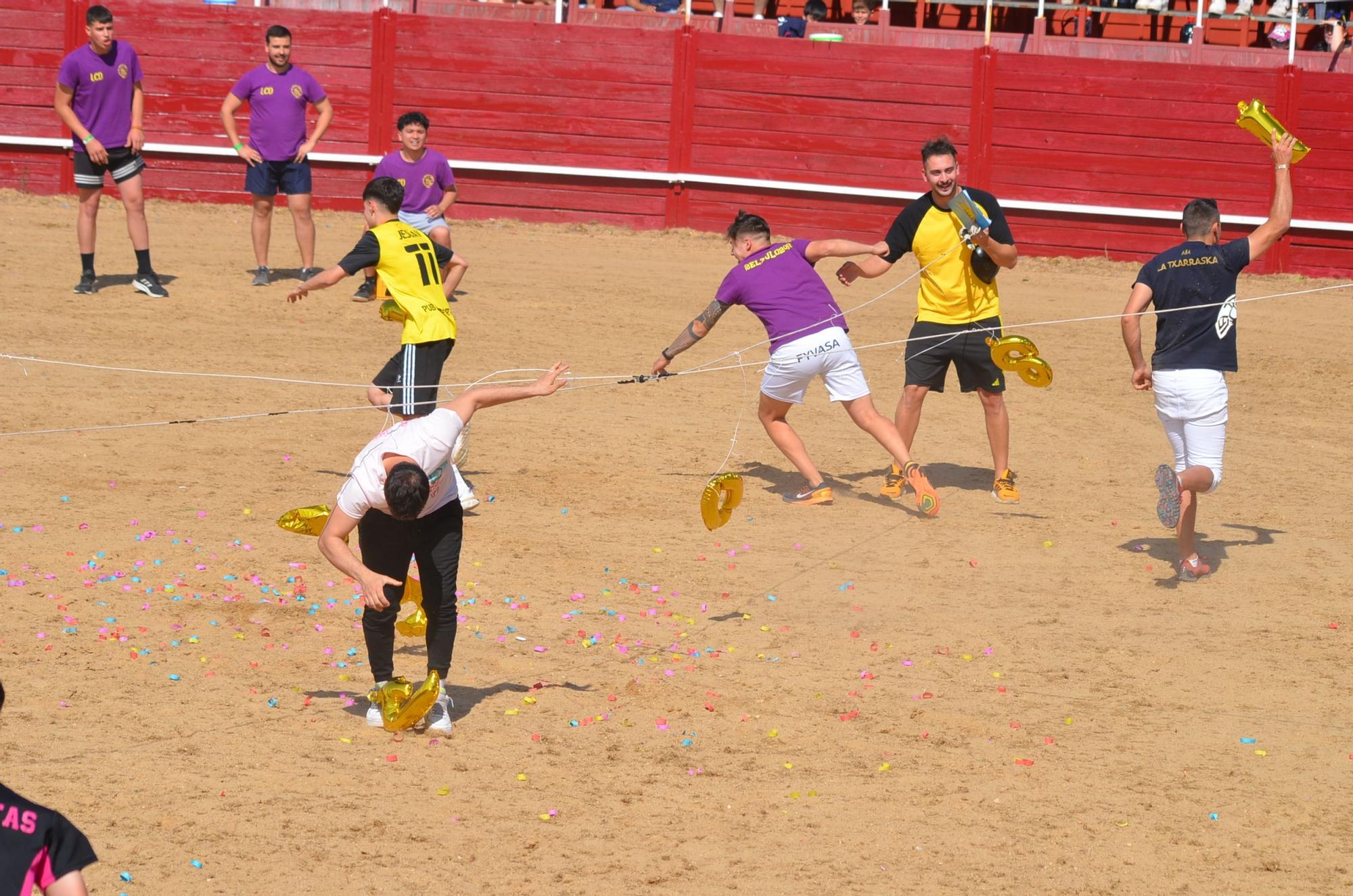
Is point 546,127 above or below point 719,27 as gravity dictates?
below

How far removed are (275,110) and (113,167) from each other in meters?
1.47

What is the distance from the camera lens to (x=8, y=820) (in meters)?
2.91

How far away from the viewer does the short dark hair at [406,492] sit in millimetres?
5098

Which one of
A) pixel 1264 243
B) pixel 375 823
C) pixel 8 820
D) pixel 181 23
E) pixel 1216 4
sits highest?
pixel 1216 4

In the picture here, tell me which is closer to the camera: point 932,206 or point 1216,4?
point 932,206

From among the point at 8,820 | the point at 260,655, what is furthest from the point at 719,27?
the point at 8,820

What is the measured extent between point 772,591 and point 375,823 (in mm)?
3001

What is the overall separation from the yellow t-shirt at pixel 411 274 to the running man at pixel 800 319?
4.50 feet

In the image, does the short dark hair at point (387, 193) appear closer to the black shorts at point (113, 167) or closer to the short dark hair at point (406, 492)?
the short dark hair at point (406, 492)

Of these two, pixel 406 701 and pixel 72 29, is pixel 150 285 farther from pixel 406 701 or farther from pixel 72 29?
pixel 406 701

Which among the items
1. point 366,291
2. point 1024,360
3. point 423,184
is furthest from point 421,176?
point 1024,360

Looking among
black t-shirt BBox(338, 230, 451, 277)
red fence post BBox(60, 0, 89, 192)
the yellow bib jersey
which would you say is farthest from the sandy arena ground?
red fence post BBox(60, 0, 89, 192)

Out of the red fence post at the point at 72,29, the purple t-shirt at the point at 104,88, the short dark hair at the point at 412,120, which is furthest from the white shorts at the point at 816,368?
the red fence post at the point at 72,29

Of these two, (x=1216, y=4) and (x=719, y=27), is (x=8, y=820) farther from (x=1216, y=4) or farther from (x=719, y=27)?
(x=1216, y=4)
